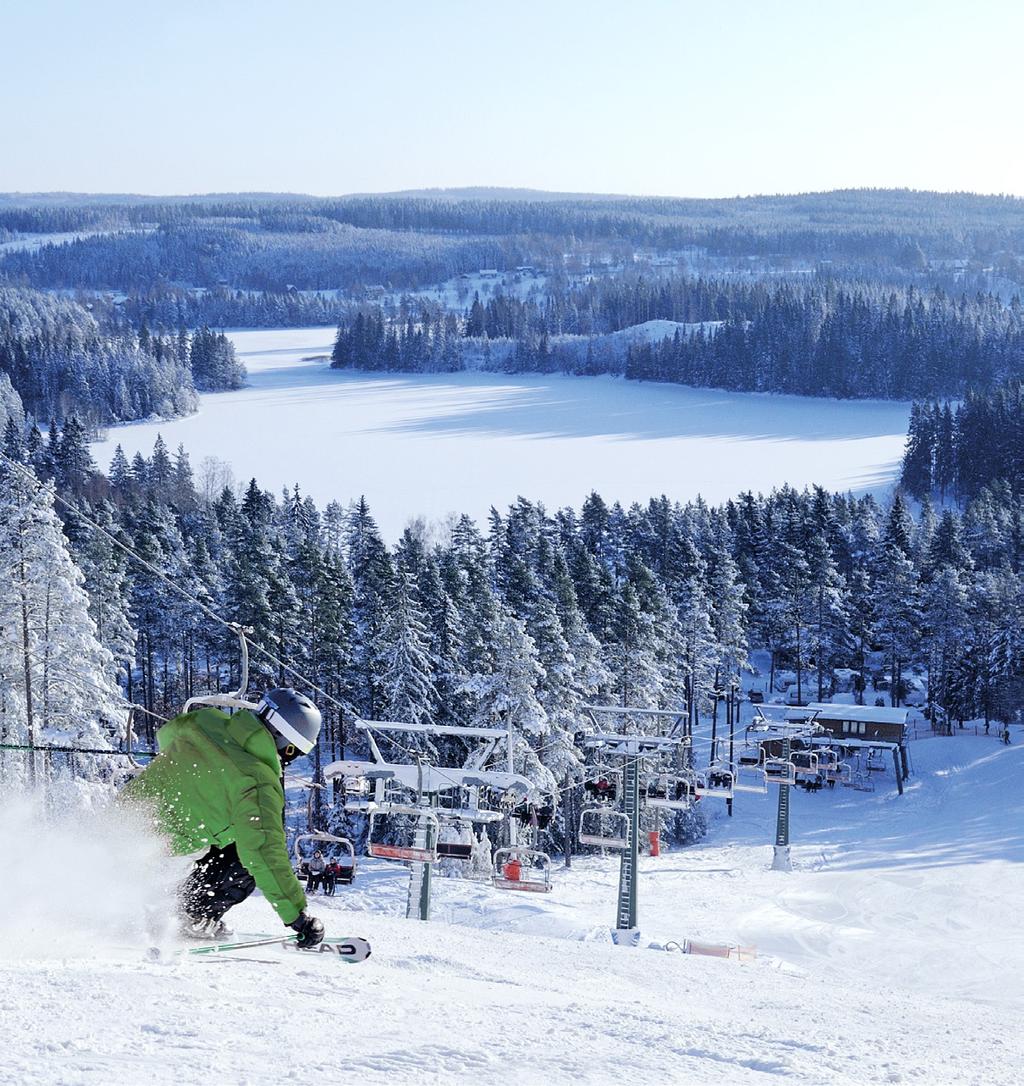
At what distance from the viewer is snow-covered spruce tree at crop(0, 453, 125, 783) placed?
2497cm

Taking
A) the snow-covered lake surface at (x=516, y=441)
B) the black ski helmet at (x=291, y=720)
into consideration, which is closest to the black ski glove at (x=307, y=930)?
the black ski helmet at (x=291, y=720)

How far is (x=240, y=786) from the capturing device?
7.67 m

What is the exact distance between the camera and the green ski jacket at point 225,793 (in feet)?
24.8

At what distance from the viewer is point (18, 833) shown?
29.1 feet

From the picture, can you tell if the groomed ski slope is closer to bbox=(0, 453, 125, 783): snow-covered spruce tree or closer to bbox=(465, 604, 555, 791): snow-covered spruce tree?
bbox=(0, 453, 125, 783): snow-covered spruce tree

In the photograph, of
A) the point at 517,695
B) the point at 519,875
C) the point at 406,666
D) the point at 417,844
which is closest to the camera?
the point at 417,844

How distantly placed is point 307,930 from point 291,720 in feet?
4.50

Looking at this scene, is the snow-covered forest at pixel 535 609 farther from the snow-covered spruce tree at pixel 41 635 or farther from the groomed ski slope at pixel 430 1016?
the groomed ski slope at pixel 430 1016

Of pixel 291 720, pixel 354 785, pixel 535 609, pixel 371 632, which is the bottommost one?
pixel 371 632

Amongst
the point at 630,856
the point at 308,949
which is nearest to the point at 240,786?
the point at 308,949

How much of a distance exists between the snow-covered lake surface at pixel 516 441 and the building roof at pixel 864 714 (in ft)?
130

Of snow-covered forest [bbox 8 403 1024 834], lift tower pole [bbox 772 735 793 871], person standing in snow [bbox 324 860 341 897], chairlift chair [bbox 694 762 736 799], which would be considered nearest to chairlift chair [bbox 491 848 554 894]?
person standing in snow [bbox 324 860 341 897]

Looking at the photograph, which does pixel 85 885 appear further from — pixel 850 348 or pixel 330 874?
pixel 850 348

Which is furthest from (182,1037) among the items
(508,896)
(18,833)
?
(508,896)
